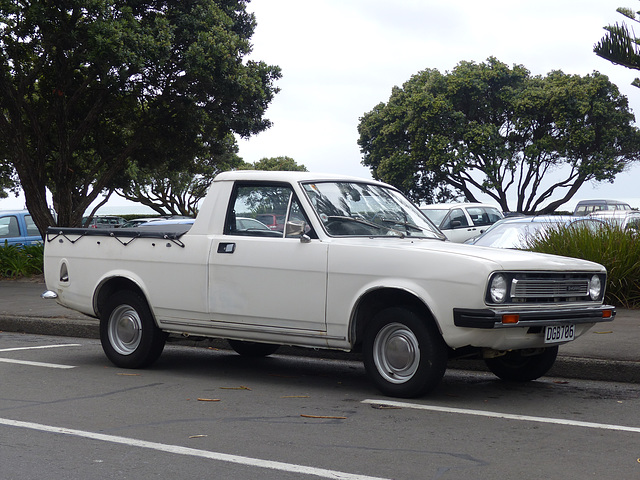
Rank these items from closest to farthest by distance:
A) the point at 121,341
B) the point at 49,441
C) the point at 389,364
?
1. the point at 49,441
2. the point at 389,364
3. the point at 121,341

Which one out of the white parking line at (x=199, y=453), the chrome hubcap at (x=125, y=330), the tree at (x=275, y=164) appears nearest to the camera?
the white parking line at (x=199, y=453)

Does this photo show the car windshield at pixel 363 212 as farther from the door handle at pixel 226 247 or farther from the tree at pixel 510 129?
the tree at pixel 510 129

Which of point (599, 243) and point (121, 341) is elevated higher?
point (599, 243)

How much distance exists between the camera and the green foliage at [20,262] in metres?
18.2

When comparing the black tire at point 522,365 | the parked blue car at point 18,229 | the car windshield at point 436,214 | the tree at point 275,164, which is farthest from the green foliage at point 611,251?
the tree at point 275,164

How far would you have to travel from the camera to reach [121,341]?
8062mm

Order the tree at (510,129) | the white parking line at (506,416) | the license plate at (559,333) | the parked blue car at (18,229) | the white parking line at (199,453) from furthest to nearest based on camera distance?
the tree at (510,129) → the parked blue car at (18,229) → the license plate at (559,333) → the white parking line at (506,416) → the white parking line at (199,453)

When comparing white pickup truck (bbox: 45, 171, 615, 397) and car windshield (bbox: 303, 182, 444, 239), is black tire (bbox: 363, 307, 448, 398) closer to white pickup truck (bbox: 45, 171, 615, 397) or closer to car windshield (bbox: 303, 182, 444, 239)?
white pickup truck (bbox: 45, 171, 615, 397)

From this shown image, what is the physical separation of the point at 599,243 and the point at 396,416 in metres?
7.04

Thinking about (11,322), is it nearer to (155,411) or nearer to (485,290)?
(155,411)

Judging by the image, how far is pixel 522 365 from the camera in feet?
24.1

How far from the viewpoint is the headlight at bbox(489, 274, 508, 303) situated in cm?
602

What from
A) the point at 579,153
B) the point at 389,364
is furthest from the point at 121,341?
the point at 579,153

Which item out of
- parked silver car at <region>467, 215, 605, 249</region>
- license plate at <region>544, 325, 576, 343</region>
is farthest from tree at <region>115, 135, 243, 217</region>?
license plate at <region>544, 325, 576, 343</region>
